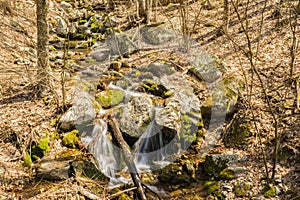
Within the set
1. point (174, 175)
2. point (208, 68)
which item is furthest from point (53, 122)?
point (208, 68)

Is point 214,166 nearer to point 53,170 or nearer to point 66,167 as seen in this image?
point 66,167

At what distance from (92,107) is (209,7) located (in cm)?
978

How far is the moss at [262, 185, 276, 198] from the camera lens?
21.2ft

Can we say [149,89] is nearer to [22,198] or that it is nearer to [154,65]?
[154,65]

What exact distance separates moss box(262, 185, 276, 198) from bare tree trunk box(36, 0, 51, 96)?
6.43 metres

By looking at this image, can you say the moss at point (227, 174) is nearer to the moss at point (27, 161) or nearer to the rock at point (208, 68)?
the rock at point (208, 68)

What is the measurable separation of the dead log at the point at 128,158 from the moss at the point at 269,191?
278 cm

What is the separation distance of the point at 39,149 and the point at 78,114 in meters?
1.45

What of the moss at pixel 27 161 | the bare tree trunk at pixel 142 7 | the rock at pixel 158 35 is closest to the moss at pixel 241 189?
the moss at pixel 27 161

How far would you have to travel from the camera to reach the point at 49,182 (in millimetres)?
6754

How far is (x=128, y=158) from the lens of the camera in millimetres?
7543

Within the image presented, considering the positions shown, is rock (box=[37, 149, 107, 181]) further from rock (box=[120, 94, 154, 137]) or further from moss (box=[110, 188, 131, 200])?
rock (box=[120, 94, 154, 137])

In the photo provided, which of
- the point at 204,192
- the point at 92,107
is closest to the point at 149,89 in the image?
the point at 92,107

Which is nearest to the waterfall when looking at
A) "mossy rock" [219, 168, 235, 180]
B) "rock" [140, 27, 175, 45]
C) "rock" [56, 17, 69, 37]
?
"mossy rock" [219, 168, 235, 180]
